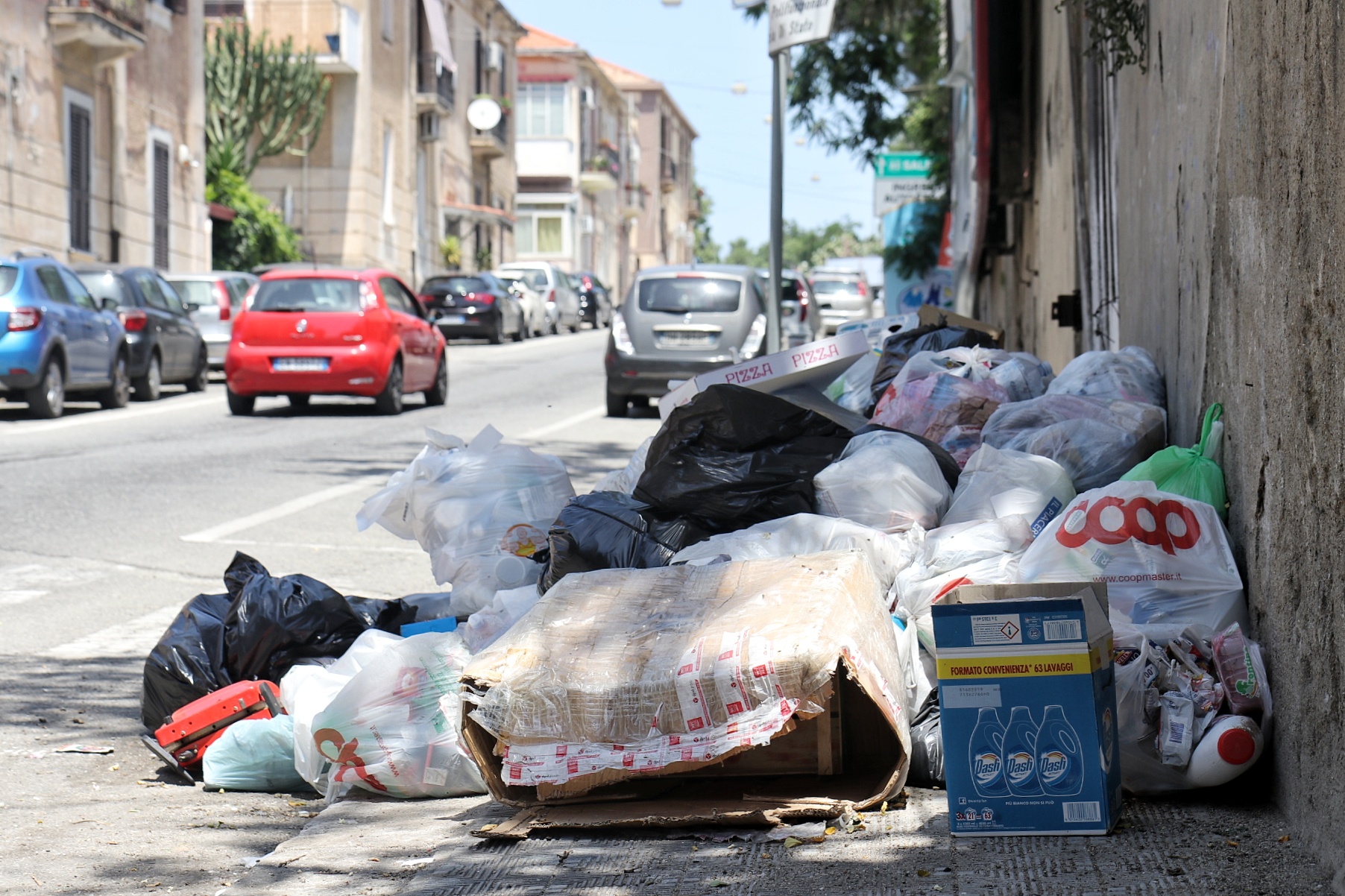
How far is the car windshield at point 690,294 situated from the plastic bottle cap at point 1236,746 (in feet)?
41.7

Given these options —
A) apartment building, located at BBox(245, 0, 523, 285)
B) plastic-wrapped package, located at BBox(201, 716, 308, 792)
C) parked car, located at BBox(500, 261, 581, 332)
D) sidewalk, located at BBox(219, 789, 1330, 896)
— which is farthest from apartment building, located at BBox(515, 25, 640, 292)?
sidewalk, located at BBox(219, 789, 1330, 896)

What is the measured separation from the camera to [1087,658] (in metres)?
3.48

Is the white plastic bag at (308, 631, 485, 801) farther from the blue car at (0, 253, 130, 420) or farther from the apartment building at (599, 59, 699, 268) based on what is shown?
the apartment building at (599, 59, 699, 268)

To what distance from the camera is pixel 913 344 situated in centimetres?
804

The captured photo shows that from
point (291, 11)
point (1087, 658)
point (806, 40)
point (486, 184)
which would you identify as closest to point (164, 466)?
point (806, 40)

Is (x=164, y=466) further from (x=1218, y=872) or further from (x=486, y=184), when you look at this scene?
(x=486, y=184)

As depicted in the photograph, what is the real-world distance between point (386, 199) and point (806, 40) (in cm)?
3177

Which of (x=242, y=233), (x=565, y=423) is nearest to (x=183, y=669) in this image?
(x=565, y=423)

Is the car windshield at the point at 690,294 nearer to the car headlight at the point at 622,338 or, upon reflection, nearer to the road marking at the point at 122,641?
the car headlight at the point at 622,338

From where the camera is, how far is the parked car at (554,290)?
39.6 metres

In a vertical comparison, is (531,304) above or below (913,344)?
above

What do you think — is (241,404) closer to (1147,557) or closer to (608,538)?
(608,538)

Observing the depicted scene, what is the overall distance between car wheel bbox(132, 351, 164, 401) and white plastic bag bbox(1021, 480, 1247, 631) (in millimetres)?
15376

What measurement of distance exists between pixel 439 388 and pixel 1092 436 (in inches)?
514
